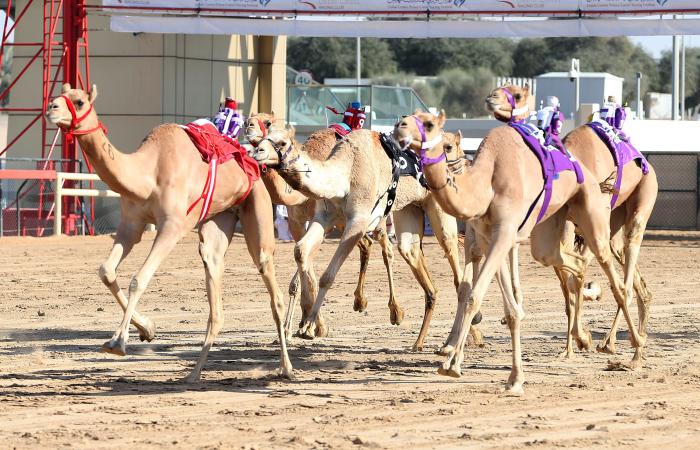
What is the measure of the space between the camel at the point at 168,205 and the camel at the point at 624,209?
2.84m

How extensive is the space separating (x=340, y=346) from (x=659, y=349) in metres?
3.14

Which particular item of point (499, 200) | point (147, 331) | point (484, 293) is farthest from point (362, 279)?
point (484, 293)

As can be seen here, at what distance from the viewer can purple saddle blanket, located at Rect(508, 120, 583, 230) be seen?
10.4m

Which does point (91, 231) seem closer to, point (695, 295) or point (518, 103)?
point (695, 295)

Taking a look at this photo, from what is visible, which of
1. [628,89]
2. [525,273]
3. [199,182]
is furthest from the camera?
[628,89]

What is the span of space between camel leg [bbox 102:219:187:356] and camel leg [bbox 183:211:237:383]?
380 millimetres

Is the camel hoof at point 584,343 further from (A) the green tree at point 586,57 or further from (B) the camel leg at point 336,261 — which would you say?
(A) the green tree at point 586,57

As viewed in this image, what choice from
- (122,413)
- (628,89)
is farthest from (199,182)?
(628,89)

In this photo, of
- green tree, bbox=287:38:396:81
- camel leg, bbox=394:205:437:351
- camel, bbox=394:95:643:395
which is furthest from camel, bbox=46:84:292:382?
green tree, bbox=287:38:396:81

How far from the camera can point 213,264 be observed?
10.8 meters

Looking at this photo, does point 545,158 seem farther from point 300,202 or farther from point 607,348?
point 300,202

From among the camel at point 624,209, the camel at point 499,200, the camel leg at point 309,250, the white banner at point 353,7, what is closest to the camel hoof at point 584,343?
the camel at point 624,209

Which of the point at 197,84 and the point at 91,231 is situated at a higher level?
the point at 197,84

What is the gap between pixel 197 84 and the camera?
31.1 meters
